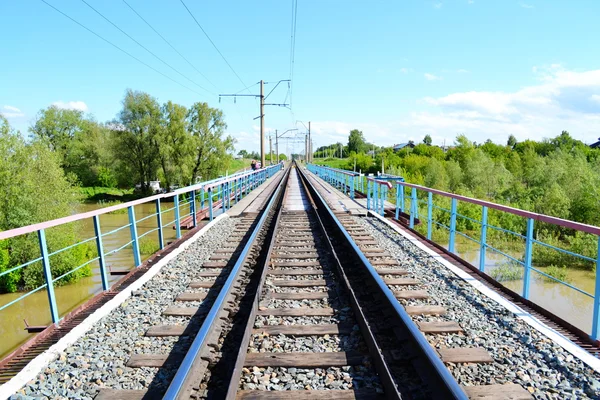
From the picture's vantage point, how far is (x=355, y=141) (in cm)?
12838

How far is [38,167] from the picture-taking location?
22891mm

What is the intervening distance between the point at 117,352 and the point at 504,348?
3.24 m

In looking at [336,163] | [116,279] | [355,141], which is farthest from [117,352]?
[355,141]

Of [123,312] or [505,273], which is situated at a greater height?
[123,312]

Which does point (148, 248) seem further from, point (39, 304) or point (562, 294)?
point (562, 294)

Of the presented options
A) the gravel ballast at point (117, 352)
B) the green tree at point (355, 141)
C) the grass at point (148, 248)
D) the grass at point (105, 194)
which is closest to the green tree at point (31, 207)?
the grass at point (148, 248)

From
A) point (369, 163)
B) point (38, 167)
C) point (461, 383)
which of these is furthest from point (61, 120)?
point (461, 383)

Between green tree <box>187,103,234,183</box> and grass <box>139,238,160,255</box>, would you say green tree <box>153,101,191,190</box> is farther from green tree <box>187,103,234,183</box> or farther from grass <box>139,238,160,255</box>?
grass <box>139,238,160,255</box>

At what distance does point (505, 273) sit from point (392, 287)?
8113 millimetres

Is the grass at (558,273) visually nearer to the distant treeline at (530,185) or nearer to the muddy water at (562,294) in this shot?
the muddy water at (562,294)

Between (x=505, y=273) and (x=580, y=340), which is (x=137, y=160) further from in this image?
(x=580, y=340)

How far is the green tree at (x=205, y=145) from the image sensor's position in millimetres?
48062

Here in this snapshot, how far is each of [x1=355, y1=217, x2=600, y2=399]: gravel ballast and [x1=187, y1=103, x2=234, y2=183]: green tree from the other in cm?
4530

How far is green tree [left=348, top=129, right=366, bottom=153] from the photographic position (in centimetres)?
12685
